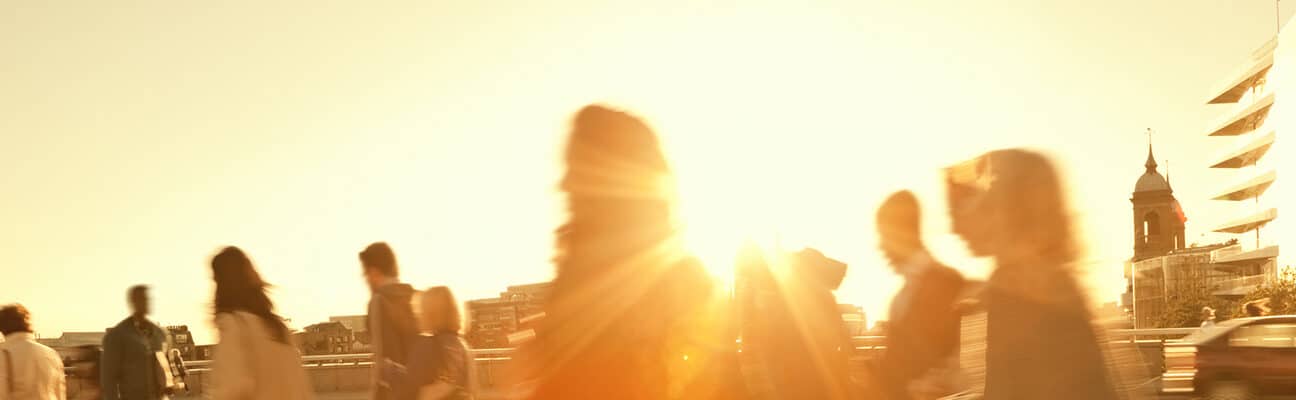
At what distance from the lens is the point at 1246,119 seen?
108 m

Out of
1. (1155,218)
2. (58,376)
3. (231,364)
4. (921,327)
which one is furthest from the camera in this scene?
(1155,218)

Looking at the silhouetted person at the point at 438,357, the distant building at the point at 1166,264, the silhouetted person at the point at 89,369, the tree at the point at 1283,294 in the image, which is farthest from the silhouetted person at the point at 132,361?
the tree at the point at 1283,294

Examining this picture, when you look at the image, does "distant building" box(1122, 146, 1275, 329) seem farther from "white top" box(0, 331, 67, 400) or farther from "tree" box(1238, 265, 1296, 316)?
"white top" box(0, 331, 67, 400)

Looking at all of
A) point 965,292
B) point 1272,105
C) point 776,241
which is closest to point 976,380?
point 965,292

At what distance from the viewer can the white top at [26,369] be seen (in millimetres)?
8875

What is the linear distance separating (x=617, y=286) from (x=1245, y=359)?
16.5 m

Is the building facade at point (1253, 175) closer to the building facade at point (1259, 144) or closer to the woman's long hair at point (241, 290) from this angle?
the building facade at point (1259, 144)

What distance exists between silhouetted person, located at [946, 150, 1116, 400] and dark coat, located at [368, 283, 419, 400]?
375 cm

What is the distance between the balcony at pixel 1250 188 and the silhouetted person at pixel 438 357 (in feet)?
324

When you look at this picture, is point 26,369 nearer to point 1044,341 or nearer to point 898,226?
point 898,226

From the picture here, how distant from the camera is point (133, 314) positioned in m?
9.62

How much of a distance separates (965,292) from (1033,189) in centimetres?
80

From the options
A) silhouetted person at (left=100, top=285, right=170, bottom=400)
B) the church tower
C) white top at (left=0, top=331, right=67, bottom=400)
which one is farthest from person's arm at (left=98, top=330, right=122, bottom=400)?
the church tower

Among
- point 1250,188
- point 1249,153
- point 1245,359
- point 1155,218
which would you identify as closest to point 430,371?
point 1245,359
